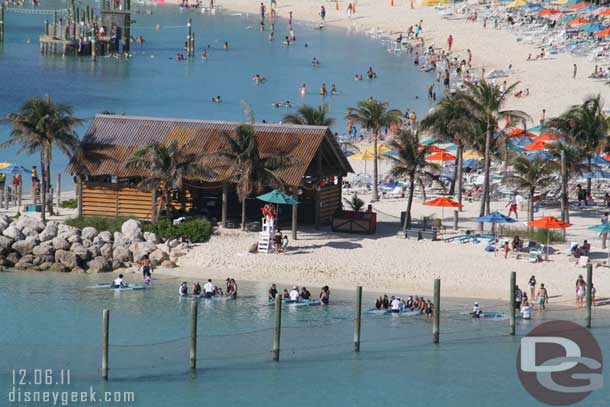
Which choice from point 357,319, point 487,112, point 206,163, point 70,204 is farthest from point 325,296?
point 70,204

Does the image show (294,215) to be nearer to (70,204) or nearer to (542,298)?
(542,298)

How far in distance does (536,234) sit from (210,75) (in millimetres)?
65812

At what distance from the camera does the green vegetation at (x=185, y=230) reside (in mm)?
48625

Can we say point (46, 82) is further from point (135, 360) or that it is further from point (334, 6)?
point (135, 360)

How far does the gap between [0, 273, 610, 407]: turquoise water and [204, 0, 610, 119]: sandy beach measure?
36175mm

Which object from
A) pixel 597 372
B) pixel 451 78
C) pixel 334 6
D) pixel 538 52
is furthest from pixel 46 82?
pixel 597 372

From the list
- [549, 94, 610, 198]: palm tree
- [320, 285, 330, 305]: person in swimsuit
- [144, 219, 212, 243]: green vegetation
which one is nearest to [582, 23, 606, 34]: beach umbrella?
[549, 94, 610, 198]: palm tree

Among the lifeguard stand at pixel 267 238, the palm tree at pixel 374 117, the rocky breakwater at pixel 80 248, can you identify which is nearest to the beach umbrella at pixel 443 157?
the palm tree at pixel 374 117

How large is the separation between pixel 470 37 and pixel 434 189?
6140 cm

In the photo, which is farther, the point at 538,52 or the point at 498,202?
the point at 538,52

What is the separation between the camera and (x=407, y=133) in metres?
50.3

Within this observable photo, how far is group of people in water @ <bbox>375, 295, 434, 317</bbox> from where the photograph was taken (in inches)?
1697

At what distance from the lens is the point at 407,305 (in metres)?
43.3

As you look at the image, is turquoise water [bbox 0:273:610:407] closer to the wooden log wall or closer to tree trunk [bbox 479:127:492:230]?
the wooden log wall
